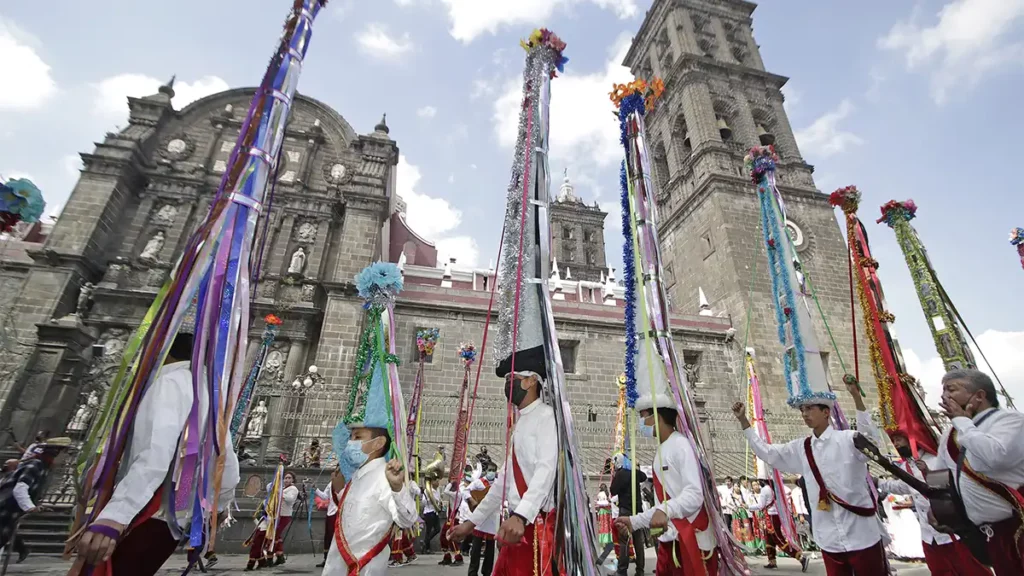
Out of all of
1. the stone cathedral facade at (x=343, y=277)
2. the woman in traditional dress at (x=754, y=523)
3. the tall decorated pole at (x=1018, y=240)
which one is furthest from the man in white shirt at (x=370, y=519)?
the tall decorated pole at (x=1018, y=240)

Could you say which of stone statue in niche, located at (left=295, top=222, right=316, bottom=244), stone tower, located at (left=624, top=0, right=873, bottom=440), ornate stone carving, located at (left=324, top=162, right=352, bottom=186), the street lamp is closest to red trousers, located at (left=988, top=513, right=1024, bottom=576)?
the street lamp

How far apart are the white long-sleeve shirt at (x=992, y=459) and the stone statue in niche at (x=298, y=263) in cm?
1687

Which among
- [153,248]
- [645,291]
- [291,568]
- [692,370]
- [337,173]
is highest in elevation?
[337,173]

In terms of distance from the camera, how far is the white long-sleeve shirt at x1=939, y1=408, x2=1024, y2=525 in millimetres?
2414

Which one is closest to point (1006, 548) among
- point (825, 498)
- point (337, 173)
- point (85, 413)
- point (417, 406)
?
point (825, 498)

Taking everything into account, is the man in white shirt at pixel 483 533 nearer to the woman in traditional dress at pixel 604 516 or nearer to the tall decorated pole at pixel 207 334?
the tall decorated pole at pixel 207 334

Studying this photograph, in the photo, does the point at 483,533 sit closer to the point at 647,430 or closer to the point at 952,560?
the point at 647,430

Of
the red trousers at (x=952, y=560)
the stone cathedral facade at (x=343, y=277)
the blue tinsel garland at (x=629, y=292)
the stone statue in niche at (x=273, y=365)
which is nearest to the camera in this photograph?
the red trousers at (x=952, y=560)

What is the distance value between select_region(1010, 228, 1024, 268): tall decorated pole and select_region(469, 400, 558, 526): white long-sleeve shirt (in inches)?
378

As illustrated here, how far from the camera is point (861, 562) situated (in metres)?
3.00

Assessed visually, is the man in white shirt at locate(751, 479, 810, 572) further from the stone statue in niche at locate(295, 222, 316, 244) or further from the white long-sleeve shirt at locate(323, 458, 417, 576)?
the stone statue in niche at locate(295, 222, 316, 244)

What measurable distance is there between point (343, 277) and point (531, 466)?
1393 centimetres

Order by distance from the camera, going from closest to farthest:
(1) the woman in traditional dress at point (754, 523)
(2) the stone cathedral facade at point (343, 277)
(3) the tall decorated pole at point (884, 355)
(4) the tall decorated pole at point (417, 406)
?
1. (3) the tall decorated pole at point (884, 355)
2. (1) the woman in traditional dress at point (754, 523)
3. (4) the tall decorated pole at point (417, 406)
4. (2) the stone cathedral facade at point (343, 277)

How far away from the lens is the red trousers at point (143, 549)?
2.28 meters
